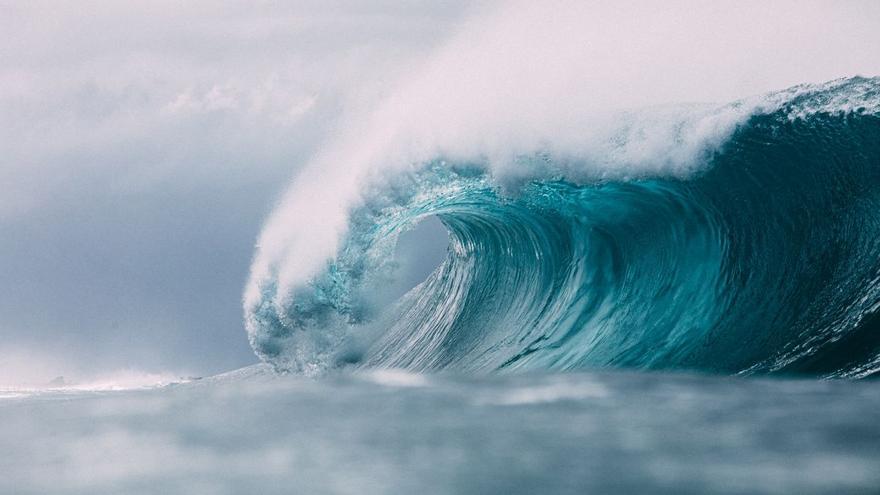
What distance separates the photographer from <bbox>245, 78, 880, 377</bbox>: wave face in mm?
7367

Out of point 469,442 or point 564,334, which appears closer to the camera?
point 469,442

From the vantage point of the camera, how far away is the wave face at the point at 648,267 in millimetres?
7367

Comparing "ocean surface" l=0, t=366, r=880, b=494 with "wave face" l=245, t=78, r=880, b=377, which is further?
"wave face" l=245, t=78, r=880, b=377

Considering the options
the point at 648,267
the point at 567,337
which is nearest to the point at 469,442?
the point at 567,337

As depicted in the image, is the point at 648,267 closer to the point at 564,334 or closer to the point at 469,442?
the point at 564,334

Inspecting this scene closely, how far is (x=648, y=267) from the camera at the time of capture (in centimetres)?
950

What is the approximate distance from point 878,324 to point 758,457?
3972mm

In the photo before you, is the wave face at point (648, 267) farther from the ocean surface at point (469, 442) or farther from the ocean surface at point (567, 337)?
the ocean surface at point (469, 442)

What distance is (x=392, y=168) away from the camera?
9961 mm

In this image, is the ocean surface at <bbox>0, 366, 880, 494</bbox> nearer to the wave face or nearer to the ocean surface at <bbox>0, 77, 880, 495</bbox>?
the ocean surface at <bbox>0, 77, 880, 495</bbox>

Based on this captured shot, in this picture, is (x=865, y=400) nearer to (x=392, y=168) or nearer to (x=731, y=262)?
(x=731, y=262)

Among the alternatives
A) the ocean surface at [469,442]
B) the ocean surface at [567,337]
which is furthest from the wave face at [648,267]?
the ocean surface at [469,442]

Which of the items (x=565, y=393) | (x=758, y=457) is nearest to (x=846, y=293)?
(x=565, y=393)

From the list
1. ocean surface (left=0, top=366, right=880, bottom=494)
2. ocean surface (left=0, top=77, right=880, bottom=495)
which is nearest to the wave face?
ocean surface (left=0, top=77, right=880, bottom=495)
